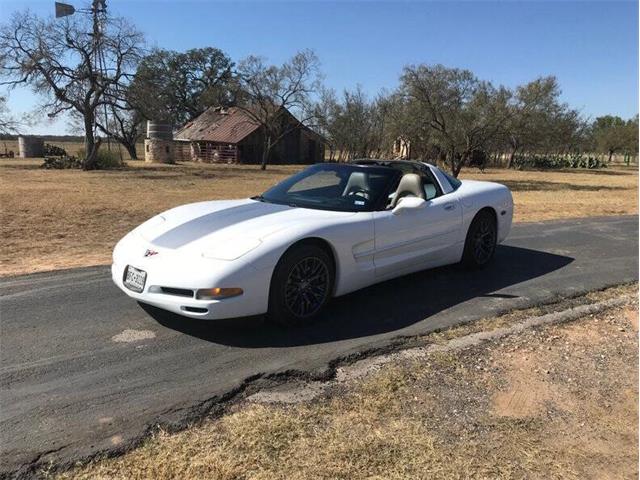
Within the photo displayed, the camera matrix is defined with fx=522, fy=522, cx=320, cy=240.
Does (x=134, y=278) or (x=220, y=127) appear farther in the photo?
(x=220, y=127)

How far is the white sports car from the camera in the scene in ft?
12.1

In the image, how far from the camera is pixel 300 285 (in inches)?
160

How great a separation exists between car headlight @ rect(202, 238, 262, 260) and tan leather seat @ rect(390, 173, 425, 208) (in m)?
1.82

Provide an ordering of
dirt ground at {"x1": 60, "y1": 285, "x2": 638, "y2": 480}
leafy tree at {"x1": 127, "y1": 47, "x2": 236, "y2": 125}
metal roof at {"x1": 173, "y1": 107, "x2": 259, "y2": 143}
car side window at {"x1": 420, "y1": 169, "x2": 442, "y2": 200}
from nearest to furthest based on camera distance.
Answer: dirt ground at {"x1": 60, "y1": 285, "x2": 638, "y2": 480}, car side window at {"x1": 420, "y1": 169, "x2": 442, "y2": 200}, metal roof at {"x1": 173, "y1": 107, "x2": 259, "y2": 143}, leafy tree at {"x1": 127, "y1": 47, "x2": 236, "y2": 125}

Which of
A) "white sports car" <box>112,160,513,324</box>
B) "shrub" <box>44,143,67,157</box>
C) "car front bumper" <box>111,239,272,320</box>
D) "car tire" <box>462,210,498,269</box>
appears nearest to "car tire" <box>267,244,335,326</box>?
"white sports car" <box>112,160,513,324</box>

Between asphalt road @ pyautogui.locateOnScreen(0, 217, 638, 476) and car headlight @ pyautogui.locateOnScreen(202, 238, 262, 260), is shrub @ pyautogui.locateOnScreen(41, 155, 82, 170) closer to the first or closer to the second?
asphalt road @ pyautogui.locateOnScreen(0, 217, 638, 476)

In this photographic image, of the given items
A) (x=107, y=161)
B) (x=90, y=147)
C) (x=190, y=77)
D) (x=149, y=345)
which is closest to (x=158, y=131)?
Result: (x=107, y=161)

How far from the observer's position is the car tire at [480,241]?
5.92m

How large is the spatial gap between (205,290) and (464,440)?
6.25 feet

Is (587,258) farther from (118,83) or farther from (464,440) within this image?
(118,83)

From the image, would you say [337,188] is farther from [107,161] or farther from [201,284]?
[107,161]

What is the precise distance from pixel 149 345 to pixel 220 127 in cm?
4887

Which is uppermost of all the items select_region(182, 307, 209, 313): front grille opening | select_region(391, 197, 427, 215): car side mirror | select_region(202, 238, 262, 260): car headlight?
select_region(391, 197, 427, 215): car side mirror

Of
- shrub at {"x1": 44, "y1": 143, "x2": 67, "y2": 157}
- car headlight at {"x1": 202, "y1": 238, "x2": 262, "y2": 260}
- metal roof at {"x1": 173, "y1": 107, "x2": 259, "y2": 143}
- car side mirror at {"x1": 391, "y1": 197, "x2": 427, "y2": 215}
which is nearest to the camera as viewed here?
car headlight at {"x1": 202, "y1": 238, "x2": 262, "y2": 260}
